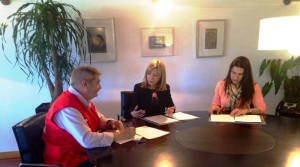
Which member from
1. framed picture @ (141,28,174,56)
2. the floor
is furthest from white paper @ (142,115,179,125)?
the floor

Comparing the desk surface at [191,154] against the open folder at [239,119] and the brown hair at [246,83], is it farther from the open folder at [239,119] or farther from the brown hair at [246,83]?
the brown hair at [246,83]

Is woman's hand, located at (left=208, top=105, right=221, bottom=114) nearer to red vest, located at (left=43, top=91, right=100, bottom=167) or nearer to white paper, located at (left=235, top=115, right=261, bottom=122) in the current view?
white paper, located at (left=235, top=115, right=261, bottom=122)

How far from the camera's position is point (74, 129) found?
59.0 inches

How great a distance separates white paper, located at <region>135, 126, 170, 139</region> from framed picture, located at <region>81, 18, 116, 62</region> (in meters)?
1.43

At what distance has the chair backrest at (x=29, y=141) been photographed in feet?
5.08

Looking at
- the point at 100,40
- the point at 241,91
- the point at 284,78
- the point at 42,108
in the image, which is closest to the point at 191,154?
the point at 241,91

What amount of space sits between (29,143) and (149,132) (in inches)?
31.0

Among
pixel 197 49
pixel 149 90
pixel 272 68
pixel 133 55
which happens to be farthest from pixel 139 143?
pixel 272 68

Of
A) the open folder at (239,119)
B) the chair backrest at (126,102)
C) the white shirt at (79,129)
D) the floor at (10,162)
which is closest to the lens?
the white shirt at (79,129)

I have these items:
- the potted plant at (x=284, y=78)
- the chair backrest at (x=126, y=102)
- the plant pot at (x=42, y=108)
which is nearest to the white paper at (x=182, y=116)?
the chair backrest at (x=126, y=102)

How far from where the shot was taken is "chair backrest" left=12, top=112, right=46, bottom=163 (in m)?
1.55

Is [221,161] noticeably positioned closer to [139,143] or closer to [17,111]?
[139,143]

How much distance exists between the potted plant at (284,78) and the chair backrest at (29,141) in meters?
2.73

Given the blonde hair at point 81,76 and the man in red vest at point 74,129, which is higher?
the blonde hair at point 81,76
